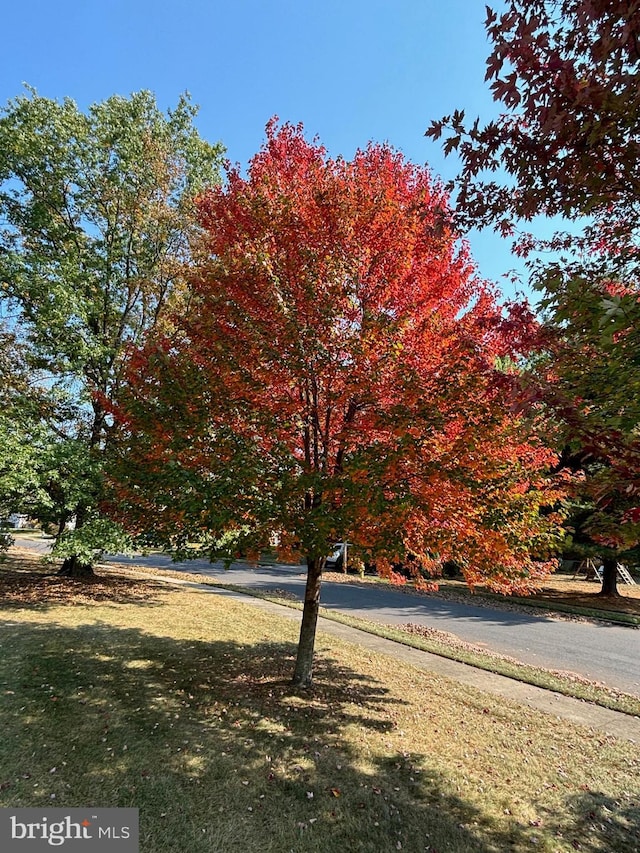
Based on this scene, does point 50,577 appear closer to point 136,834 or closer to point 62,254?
point 62,254

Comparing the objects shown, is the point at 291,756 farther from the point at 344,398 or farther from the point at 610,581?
the point at 610,581

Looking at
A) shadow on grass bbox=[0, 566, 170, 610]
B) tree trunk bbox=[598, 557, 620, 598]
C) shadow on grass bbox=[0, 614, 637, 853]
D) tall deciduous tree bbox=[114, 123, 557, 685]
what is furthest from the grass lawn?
tree trunk bbox=[598, 557, 620, 598]

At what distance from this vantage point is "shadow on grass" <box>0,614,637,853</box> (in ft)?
11.2

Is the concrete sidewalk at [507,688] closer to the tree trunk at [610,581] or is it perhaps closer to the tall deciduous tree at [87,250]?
the tall deciduous tree at [87,250]

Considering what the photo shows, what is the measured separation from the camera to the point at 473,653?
30.0ft

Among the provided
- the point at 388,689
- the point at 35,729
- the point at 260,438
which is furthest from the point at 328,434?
the point at 35,729

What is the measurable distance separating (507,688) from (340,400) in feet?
Answer: 18.0

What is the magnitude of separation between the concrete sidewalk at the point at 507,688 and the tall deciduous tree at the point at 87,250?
20.5ft

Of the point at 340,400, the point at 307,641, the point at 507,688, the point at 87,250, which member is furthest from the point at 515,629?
the point at 87,250

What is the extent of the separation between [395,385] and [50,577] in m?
13.2

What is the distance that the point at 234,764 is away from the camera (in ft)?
13.9

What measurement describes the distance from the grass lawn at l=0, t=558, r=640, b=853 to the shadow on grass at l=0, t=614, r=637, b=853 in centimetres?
2

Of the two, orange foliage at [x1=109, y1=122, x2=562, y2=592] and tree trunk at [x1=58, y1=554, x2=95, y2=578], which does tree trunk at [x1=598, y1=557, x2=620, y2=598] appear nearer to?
orange foliage at [x1=109, y1=122, x2=562, y2=592]

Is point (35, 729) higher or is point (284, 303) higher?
point (284, 303)
